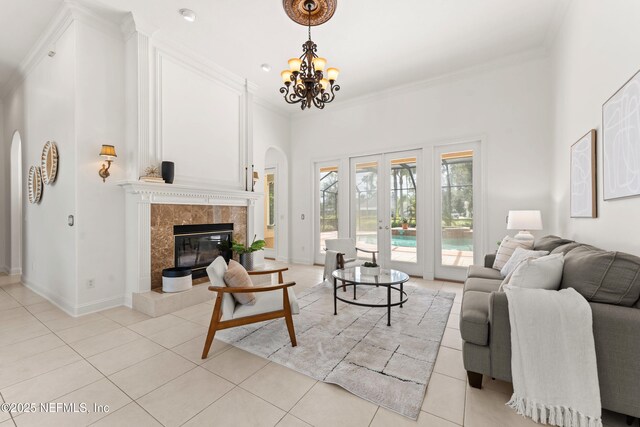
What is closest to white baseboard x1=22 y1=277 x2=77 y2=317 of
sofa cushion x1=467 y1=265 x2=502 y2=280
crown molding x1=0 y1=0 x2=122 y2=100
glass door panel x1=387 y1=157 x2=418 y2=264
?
crown molding x1=0 y1=0 x2=122 y2=100

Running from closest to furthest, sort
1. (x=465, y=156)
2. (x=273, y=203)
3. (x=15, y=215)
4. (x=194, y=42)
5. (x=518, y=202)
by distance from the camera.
Result: (x=194, y=42), (x=518, y=202), (x=465, y=156), (x=15, y=215), (x=273, y=203)

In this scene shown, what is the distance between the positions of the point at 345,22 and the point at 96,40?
301 centimetres

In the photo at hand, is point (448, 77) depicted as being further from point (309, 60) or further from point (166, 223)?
point (166, 223)

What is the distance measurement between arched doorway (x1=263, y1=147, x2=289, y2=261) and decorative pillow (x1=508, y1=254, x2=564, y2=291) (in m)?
5.00

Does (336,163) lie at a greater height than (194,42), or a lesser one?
lesser

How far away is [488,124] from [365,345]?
385cm

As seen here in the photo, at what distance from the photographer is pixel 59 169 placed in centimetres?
353

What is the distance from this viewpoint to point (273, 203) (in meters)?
6.89

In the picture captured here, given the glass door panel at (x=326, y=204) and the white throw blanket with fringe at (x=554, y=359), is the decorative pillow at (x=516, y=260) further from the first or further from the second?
the glass door panel at (x=326, y=204)

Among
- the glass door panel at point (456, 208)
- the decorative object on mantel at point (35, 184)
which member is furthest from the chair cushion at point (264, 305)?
the decorative object on mantel at point (35, 184)

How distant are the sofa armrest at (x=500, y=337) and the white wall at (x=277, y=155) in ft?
13.9

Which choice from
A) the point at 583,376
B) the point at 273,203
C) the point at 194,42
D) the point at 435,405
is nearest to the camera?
the point at 583,376

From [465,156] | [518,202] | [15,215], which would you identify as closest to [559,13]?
[465,156]

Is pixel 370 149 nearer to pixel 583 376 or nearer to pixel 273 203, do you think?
pixel 273 203
